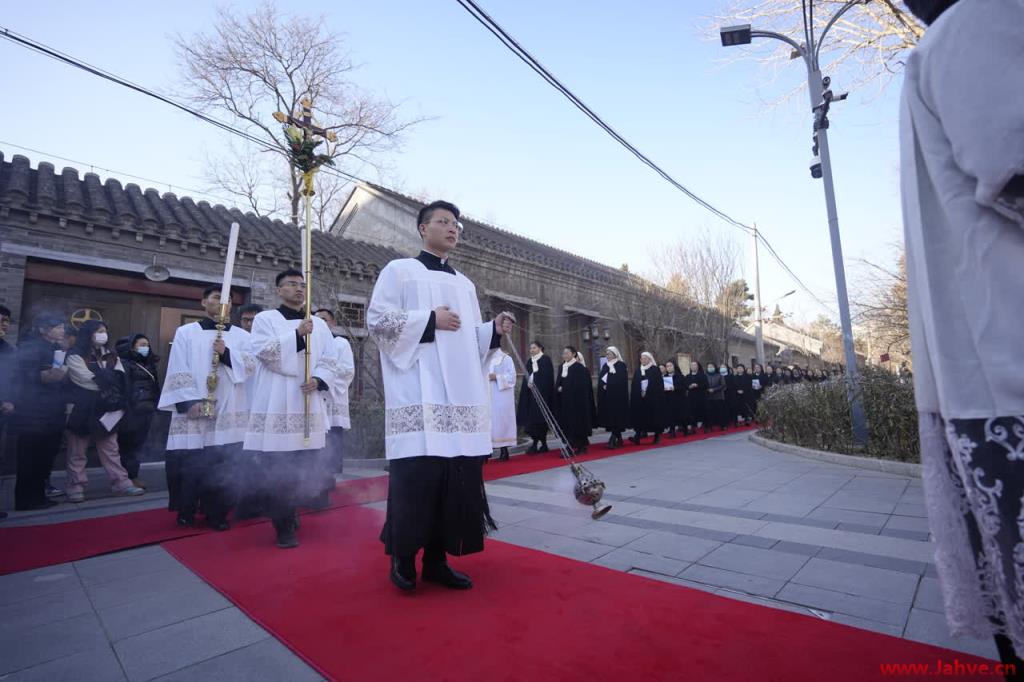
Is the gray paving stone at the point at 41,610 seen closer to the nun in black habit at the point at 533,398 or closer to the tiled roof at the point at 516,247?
the nun in black habit at the point at 533,398

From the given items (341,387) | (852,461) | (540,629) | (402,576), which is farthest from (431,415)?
(852,461)

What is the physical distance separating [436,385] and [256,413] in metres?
1.91

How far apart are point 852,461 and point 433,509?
6.25 m

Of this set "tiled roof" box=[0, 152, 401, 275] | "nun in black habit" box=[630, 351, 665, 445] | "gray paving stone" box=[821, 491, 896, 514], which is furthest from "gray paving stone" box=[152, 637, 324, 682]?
"nun in black habit" box=[630, 351, 665, 445]

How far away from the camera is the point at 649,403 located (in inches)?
445

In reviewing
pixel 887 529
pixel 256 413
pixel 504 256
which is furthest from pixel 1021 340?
pixel 504 256

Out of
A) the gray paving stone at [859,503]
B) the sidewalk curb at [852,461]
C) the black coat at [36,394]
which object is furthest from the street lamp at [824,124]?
the black coat at [36,394]

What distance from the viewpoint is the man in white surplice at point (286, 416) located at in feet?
12.6

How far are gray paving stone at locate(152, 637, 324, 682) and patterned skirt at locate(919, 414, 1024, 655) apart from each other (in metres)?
1.99

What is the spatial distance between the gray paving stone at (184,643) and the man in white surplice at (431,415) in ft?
2.39

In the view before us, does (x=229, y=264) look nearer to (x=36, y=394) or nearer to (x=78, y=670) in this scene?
(x=78, y=670)

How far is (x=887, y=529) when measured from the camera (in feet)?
12.4

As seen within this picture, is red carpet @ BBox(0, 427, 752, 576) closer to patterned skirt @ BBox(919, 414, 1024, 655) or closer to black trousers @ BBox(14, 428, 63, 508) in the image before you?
black trousers @ BBox(14, 428, 63, 508)

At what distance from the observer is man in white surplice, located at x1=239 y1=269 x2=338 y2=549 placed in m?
3.83
